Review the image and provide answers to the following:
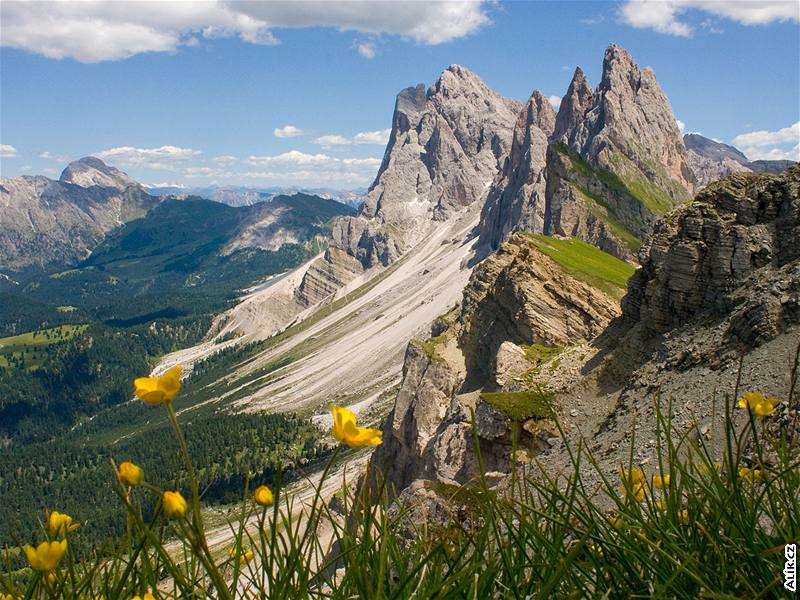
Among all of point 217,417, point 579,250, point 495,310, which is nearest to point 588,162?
point 579,250

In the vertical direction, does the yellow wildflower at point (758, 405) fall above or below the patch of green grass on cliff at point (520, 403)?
above

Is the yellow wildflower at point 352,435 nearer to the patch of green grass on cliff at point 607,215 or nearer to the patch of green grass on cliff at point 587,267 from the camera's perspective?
the patch of green grass on cliff at point 587,267

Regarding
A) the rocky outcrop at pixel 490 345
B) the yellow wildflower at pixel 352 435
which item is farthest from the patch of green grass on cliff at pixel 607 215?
the yellow wildflower at pixel 352 435

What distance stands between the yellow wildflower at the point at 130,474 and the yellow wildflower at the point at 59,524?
0.88 meters

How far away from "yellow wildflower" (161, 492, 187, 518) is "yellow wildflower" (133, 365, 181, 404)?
14.5 inches

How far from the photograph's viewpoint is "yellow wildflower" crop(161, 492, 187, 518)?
234cm

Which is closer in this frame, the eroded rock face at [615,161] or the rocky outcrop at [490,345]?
the rocky outcrop at [490,345]

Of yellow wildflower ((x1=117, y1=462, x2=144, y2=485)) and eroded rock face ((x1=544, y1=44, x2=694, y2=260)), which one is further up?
eroded rock face ((x1=544, y1=44, x2=694, y2=260))

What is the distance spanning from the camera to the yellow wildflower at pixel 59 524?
10.7ft

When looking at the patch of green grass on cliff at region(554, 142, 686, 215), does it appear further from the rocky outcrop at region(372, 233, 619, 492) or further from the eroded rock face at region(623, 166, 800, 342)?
the eroded rock face at region(623, 166, 800, 342)

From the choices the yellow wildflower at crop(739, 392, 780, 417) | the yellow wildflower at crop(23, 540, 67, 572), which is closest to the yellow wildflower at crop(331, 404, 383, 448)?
the yellow wildflower at crop(23, 540, 67, 572)

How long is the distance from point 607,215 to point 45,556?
377 ft

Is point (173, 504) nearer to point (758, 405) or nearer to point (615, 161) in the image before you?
point (758, 405)

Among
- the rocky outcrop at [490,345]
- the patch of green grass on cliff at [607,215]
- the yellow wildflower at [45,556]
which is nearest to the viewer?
the yellow wildflower at [45,556]
